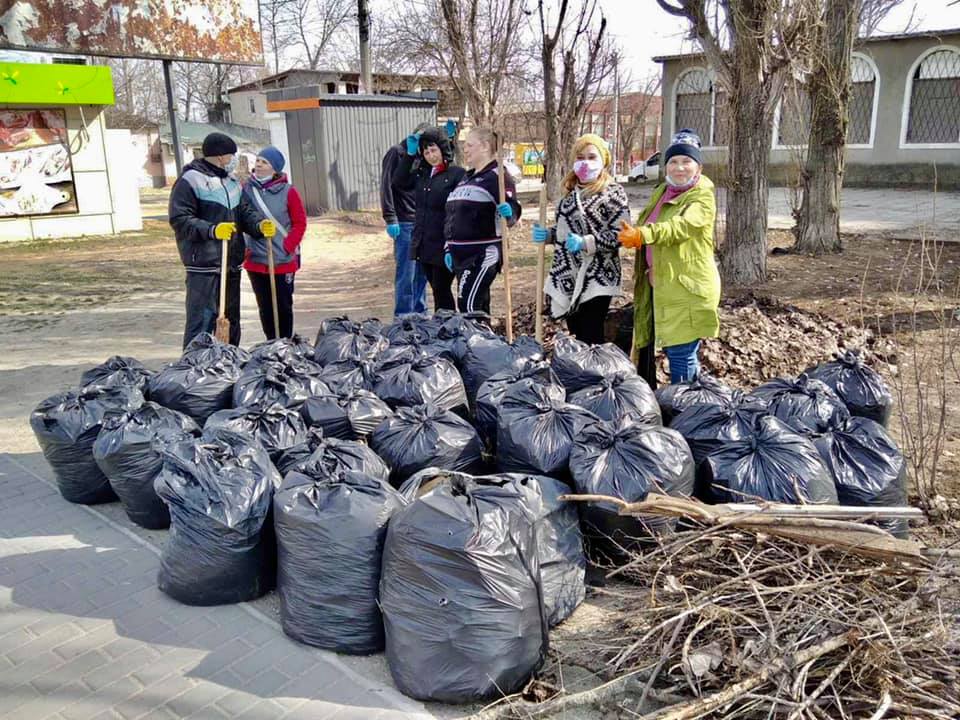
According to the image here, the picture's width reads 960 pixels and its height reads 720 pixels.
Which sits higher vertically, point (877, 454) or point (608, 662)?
point (877, 454)

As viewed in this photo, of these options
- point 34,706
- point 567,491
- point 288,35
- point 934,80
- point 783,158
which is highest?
point 288,35

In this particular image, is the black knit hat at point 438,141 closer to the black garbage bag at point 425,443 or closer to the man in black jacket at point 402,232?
the man in black jacket at point 402,232

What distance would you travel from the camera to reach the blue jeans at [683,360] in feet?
14.1

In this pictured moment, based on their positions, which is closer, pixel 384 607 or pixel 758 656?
pixel 758 656

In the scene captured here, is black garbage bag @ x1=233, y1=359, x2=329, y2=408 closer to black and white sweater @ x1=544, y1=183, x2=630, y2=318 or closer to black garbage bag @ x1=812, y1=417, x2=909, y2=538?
black and white sweater @ x1=544, y1=183, x2=630, y2=318

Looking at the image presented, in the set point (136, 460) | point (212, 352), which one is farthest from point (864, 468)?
point (212, 352)

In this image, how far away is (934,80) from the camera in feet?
64.4

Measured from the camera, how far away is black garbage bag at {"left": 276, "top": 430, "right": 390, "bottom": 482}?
2891 millimetres

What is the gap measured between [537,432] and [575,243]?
5.30 feet

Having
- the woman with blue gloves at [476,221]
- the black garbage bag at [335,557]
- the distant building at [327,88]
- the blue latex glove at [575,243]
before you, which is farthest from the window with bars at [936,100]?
the black garbage bag at [335,557]

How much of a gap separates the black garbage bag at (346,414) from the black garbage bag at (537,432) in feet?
2.08

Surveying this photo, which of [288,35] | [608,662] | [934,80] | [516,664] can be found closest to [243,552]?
[516,664]

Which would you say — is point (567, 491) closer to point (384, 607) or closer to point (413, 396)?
point (384, 607)

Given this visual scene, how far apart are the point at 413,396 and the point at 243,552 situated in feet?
4.16
